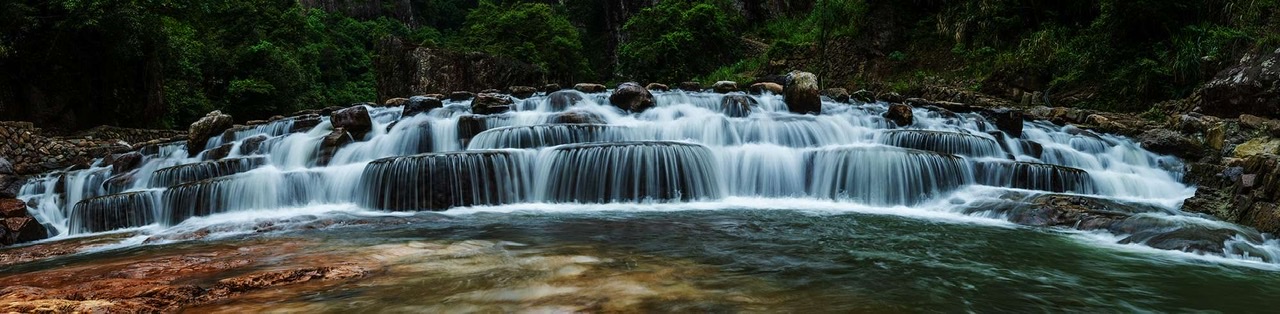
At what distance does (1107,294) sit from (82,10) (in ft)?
63.6

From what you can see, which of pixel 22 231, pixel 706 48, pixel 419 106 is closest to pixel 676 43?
pixel 706 48

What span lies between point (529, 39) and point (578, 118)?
71.2 feet

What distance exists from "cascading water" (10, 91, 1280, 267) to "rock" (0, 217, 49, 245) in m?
0.54

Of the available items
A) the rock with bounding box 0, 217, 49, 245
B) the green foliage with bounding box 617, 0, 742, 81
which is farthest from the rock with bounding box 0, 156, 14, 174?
the green foliage with bounding box 617, 0, 742, 81

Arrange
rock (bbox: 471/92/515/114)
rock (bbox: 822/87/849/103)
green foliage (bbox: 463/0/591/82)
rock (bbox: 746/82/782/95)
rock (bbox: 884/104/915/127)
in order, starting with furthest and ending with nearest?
1. green foliage (bbox: 463/0/591/82)
2. rock (bbox: 746/82/782/95)
3. rock (bbox: 822/87/849/103)
4. rock (bbox: 471/92/515/114)
5. rock (bbox: 884/104/915/127)

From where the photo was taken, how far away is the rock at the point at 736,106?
13.6 metres

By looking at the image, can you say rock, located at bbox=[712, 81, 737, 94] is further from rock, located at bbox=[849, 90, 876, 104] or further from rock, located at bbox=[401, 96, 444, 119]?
rock, located at bbox=[401, 96, 444, 119]

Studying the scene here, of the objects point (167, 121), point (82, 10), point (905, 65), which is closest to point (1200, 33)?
point (905, 65)

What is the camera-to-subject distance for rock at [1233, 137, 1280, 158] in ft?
26.8

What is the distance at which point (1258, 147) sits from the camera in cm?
848

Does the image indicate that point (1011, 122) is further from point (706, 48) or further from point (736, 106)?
point (706, 48)

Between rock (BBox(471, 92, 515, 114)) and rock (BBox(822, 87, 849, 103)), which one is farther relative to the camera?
rock (BBox(822, 87, 849, 103))

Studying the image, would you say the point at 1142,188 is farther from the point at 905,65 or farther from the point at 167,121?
the point at 167,121

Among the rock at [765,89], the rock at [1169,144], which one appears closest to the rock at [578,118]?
the rock at [765,89]
